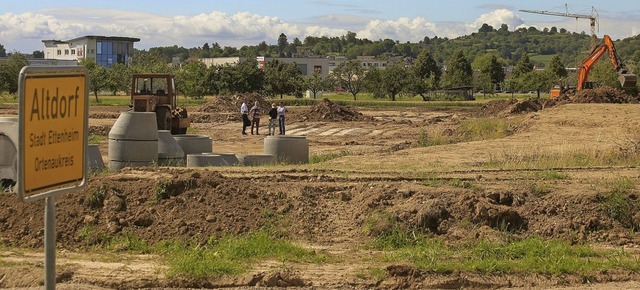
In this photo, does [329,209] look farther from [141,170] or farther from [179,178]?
[141,170]

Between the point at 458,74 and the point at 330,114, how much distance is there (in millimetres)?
44642

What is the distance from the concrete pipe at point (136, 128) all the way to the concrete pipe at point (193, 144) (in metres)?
2.49

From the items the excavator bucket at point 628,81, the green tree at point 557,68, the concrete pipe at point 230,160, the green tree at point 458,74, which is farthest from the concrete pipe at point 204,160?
the green tree at point 458,74

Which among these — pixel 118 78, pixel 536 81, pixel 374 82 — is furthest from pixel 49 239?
pixel 374 82

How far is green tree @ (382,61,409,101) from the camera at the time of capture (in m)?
80.7

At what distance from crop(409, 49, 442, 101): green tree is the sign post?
7566cm

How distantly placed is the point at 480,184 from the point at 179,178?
4950 millimetres

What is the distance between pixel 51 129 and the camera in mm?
4637

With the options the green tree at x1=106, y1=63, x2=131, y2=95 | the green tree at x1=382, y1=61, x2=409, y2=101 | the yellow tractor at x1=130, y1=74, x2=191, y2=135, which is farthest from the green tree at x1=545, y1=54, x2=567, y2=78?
the yellow tractor at x1=130, y1=74, x2=191, y2=135

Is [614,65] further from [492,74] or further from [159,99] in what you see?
[492,74]

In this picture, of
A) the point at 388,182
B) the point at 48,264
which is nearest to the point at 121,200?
the point at 388,182

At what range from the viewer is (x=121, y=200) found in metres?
12.9

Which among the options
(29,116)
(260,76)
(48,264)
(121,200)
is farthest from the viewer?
(260,76)

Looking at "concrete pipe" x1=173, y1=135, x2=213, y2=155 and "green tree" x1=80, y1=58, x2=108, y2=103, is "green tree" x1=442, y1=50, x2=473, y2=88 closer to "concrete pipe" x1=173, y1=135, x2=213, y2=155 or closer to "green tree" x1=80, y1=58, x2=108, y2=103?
"green tree" x1=80, y1=58, x2=108, y2=103
